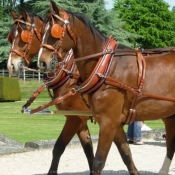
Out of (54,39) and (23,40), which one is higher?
(54,39)

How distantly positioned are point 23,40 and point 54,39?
4.78 feet

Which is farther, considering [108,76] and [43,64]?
[108,76]

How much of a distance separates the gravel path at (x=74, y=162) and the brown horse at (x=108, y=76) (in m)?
2.36

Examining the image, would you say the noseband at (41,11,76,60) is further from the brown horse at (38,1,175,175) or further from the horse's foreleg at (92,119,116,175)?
the horse's foreleg at (92,119,116,175)

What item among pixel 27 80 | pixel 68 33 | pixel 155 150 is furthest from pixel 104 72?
pixel 27 80

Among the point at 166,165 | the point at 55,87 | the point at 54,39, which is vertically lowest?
the point at 166,165

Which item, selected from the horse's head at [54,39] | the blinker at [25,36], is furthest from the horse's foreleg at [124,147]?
the blinker at [25,36]

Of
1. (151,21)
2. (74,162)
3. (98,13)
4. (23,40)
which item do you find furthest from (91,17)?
(23,40)

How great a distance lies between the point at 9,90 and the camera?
27.6 meters

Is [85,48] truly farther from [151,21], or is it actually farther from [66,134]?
[151,21]

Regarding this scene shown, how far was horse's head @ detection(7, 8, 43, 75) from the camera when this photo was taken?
657 centimetres

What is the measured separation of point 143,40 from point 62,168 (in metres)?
48.6

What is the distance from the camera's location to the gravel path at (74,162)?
788 centimetres

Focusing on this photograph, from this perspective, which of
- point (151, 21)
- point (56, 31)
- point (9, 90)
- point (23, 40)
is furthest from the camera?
point (151, 21)
